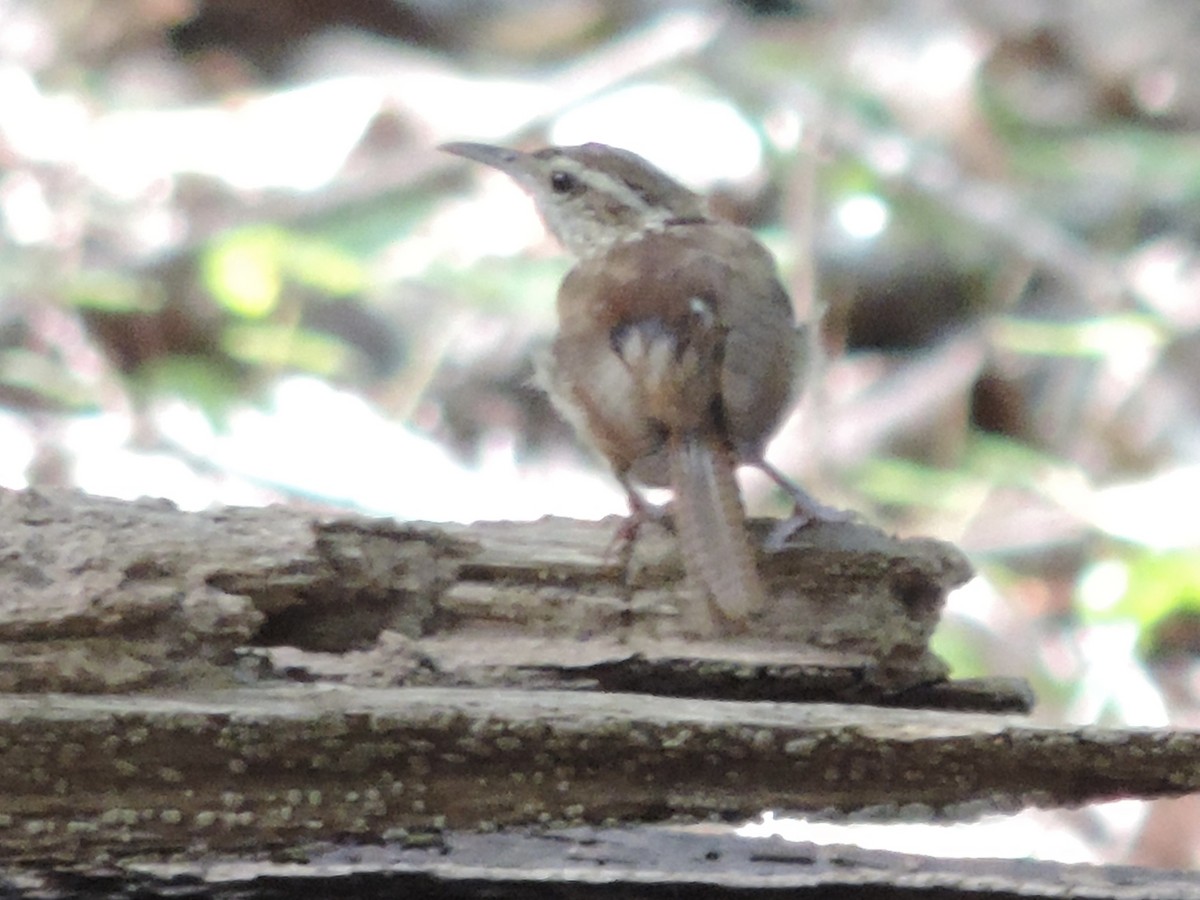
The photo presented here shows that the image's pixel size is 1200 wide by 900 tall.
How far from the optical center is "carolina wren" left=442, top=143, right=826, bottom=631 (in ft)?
8.45

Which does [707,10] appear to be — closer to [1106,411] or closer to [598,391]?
[1106,411]

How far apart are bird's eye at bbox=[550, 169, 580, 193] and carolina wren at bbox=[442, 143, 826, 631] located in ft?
1.77

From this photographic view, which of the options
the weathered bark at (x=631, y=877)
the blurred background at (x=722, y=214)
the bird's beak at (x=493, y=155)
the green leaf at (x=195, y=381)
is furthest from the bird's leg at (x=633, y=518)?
the green leaf at (x=195, y=381)

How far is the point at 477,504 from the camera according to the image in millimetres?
5773

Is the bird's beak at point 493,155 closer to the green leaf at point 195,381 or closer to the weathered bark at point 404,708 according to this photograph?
the weathered bark at point 404,708

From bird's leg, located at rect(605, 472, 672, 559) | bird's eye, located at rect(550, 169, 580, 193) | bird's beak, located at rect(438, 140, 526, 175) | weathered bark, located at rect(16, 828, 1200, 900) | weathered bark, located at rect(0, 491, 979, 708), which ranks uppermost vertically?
bird's beak, located at rect(438, 140, 526, 175)

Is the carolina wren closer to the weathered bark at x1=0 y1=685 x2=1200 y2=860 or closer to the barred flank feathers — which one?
the barred flank feathers

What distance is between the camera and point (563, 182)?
4105mm

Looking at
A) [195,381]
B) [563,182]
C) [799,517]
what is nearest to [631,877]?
[799,517]

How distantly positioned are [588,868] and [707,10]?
26.8 feet

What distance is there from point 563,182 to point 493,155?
0.31 metres

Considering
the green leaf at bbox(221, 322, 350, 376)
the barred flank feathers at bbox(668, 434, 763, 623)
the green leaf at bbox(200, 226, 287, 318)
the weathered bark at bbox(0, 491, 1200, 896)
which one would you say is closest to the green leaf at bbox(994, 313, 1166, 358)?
the green leaf at bbox(221, 322, 350, 376)

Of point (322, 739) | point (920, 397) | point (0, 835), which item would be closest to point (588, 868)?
point (322, 739)

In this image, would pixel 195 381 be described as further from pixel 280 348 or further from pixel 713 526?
pixel 713 526
